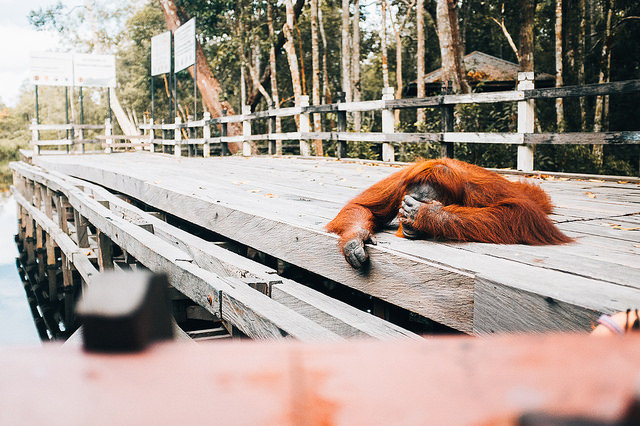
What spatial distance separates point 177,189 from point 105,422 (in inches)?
205

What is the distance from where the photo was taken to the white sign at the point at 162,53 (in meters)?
18.4

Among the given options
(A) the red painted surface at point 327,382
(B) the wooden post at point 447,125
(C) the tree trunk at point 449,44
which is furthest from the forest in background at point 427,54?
(A) the red painted surface at point 327,382

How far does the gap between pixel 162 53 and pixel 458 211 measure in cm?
1786

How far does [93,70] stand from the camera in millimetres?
22422

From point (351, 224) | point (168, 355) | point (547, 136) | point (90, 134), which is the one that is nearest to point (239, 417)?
point (168, 355)

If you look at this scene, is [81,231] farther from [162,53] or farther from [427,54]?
[427,54]

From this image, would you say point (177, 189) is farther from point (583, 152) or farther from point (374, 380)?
point (583, 152)

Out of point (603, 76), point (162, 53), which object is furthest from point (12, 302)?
point (603, 76)

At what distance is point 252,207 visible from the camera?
413 centimetres

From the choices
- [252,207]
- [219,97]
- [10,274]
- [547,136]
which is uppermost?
[219,97]

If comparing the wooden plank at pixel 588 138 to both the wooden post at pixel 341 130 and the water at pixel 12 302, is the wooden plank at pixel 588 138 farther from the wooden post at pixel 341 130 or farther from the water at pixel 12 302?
the water at pixel 12 302

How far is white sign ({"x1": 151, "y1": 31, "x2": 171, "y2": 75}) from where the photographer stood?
18.4 meters

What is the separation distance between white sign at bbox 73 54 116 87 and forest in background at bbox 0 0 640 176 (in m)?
3.69

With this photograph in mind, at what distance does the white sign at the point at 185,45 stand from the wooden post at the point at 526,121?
10421 mm
